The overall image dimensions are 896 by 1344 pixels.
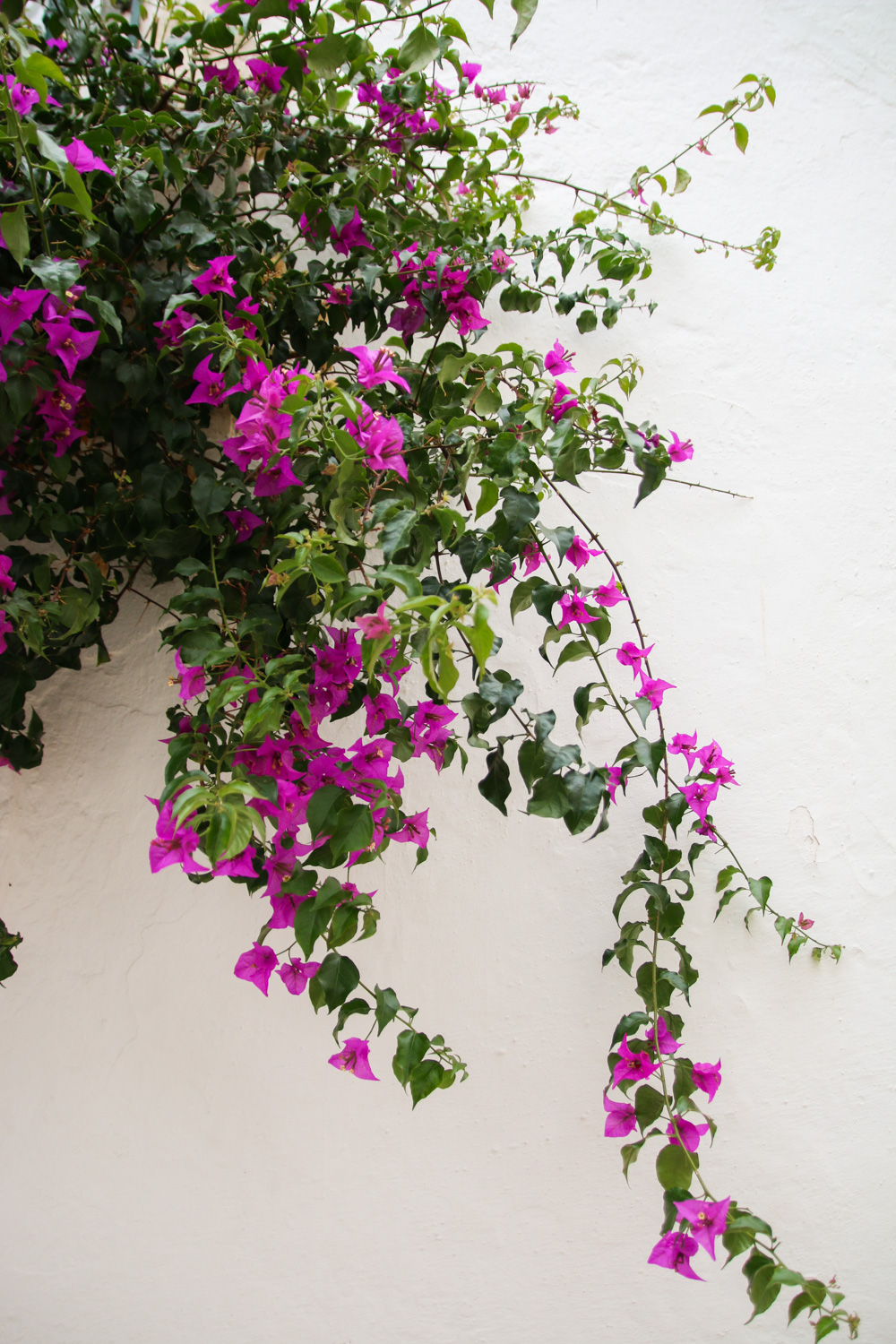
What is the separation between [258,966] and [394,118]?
2.96 ft

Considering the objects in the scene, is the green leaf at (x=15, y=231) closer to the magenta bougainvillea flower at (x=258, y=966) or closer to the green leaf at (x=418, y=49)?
the green leaf at (x=418, y=49)

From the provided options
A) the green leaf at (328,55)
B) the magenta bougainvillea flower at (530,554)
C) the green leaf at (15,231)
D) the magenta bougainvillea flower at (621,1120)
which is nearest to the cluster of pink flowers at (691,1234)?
the magenta bougainvillea flower at (621,1120)

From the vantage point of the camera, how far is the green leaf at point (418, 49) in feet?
2.52

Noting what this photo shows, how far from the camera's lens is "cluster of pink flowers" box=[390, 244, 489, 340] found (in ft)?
2.88

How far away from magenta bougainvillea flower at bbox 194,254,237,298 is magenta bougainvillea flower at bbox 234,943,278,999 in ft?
1.98

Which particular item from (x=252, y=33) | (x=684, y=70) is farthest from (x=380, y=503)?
(x=684, y=70)

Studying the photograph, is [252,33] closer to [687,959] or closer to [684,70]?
[684,70]

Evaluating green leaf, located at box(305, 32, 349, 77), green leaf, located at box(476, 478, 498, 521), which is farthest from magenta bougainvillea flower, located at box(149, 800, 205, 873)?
green leaf, located at box(305, 32, 349, 77)

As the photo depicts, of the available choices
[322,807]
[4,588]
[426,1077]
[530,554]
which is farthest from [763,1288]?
[4,588]

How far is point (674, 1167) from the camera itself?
764mm

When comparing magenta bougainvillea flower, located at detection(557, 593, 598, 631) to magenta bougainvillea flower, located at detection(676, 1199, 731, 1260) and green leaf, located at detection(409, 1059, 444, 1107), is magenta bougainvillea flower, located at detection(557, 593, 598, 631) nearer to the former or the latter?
green leaf, located at detection(409, 1059, 444, 1107)

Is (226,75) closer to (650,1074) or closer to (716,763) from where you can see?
(716,763)

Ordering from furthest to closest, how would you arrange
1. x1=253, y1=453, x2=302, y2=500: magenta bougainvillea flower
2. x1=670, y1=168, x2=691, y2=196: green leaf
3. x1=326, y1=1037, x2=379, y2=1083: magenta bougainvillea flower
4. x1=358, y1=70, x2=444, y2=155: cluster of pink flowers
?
x1=670, y1=168, x2=691, y2=196: green leaf < x1=358, y1=70, x2=444, y2=155: cluster of pink flowers < x1=326, y1=1037, x2=379, y2=1083: magenta bougainvillea flower < x1=253, y1=453, x2=302, y2=500: magenta bougainvillea flower

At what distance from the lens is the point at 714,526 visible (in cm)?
119
